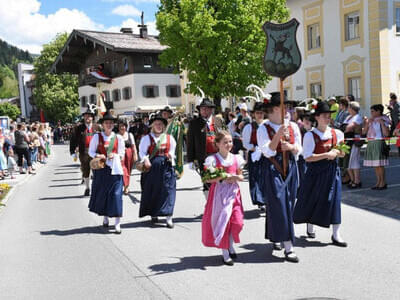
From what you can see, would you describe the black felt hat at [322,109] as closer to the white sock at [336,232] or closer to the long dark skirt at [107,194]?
the white sock at [336,232]

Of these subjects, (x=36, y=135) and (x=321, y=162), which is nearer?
(x=321, y=162)

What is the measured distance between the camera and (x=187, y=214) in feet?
29.5

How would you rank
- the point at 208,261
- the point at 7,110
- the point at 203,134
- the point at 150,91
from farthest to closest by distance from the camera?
1. the point at 7,110
2. the point at 150,91
3. the point at 203,134
4. the point at 208,261

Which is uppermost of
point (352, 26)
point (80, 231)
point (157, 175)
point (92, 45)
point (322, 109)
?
point (92, 45)

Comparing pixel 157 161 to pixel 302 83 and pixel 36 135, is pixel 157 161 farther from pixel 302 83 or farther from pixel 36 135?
pixel 302 83

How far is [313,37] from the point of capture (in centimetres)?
2739

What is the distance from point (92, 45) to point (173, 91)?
32.1 ft

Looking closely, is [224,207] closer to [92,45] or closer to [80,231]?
[80,231]

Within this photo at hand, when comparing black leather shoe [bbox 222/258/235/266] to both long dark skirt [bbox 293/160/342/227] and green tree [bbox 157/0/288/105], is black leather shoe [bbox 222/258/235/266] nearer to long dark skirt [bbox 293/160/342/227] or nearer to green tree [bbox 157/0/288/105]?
long dark skirt [bbox 293/160/342/227]

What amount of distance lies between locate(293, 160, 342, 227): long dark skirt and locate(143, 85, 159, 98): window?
129 ft

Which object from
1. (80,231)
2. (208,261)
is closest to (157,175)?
(80,231)

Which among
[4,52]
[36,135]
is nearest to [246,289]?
[36,135]

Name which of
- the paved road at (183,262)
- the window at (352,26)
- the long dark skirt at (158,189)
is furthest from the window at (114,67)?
the long dark skirt at (158,189)

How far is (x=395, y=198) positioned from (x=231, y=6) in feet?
60.2
